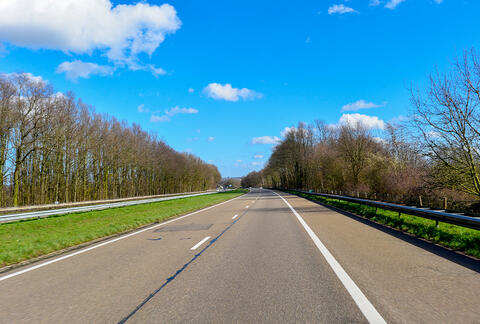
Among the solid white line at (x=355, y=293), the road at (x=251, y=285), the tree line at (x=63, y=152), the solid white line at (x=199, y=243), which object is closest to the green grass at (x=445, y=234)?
the road at (x=251, y=285)

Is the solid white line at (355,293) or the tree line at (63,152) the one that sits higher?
the tree line at (63,152)

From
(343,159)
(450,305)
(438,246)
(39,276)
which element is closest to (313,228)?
(438,246)

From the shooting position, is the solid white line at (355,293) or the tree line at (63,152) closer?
the solid white line at (355,293)

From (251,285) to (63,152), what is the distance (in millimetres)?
38291

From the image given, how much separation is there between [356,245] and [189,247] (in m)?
4.44

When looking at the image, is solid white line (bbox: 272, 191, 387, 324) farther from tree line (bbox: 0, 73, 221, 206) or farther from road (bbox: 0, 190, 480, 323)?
tree line (bbox: 0, 73, 221, 206)

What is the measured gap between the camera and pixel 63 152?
3656cm

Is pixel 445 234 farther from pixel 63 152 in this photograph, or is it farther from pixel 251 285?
pixel 63 152

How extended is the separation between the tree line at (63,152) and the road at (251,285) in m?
26.9

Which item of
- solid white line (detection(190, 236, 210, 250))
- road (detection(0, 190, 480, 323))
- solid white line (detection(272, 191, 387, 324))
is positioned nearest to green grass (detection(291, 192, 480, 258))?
road (detection(0, 190, 480, 323))

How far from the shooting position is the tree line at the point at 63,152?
28734 millimetres

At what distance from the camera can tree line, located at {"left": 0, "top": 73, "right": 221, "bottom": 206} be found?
2873 centimetres

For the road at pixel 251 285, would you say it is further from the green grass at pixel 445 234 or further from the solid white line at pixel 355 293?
the green grass at pixel 445 234

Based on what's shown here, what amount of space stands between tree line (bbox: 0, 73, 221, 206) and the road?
26924 millimetres
